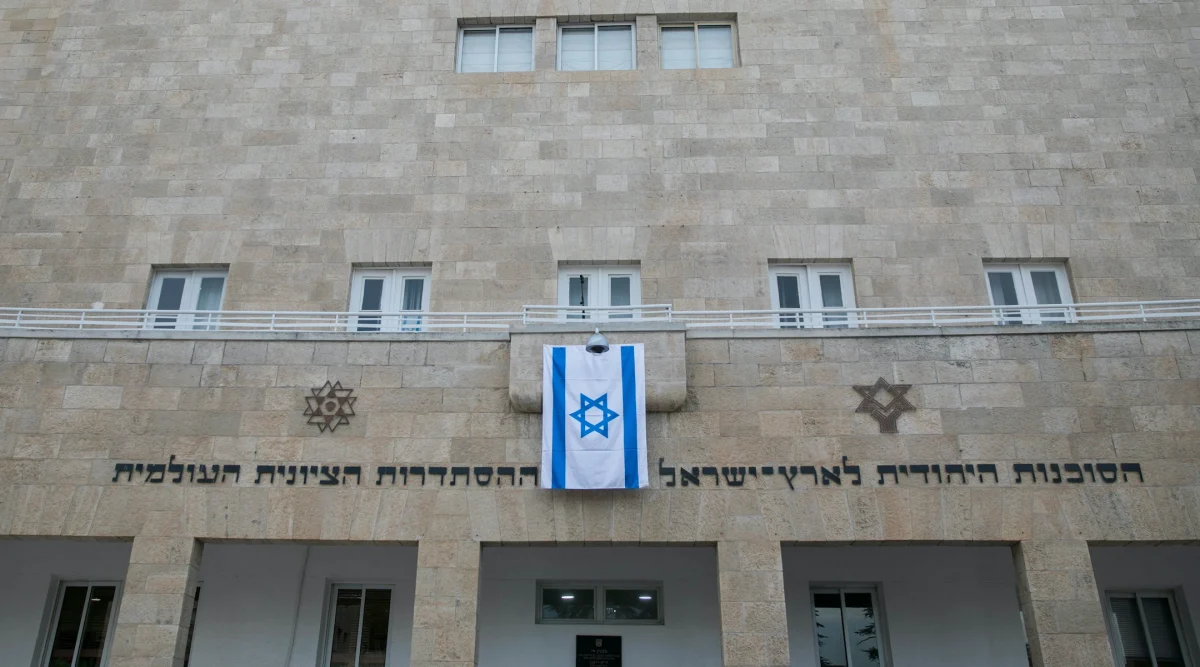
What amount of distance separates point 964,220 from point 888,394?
5.81 meters

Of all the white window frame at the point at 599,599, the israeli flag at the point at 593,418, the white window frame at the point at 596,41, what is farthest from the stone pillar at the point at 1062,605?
the white window frame at the point at 596,41

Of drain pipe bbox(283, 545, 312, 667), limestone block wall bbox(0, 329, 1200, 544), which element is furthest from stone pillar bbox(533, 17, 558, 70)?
drain pipe bbox(283, 545, 312, 667)

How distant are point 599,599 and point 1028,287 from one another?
983 cm

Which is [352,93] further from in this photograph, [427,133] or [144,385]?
[144,385]

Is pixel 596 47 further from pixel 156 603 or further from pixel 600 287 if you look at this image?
pixel 156 603

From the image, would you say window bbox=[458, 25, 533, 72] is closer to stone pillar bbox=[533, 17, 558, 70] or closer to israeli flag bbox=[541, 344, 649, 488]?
stone pillar bbox=[533, 17, 558, 70]

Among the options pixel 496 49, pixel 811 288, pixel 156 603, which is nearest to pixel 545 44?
pixel 496 49

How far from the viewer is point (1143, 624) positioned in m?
14.2

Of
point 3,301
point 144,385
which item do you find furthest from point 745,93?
point 3,301

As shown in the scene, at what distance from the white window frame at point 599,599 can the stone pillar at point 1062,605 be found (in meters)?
5.65

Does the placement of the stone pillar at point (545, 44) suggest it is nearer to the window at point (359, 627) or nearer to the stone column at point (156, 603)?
the window at point (359, 627)

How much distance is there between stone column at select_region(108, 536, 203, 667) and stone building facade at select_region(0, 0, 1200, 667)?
50 millimetres

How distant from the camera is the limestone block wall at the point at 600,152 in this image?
16156mm

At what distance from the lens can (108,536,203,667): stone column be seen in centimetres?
1111
